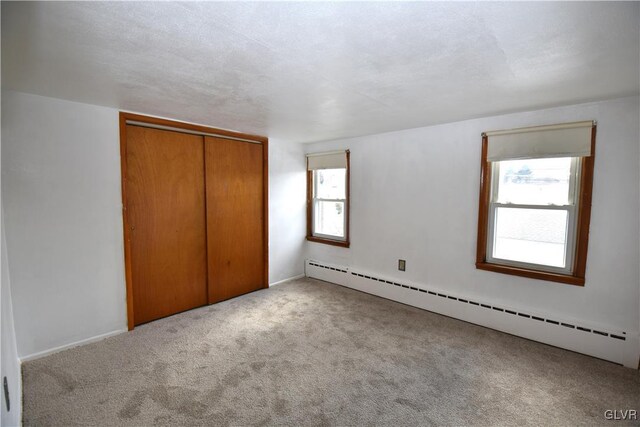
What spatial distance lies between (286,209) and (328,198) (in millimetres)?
668

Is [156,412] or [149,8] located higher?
[149,8]

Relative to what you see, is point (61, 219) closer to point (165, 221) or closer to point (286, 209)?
point (165, 221)

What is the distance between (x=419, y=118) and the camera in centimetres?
306

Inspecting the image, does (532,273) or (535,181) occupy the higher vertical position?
(535,181)

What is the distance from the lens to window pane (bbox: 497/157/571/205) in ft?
8.80

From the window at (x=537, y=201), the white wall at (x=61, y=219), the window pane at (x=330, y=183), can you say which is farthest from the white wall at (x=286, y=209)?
the window at (x=537, y=201)

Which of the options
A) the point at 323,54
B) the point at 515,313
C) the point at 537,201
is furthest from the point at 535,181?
the point at 323,54

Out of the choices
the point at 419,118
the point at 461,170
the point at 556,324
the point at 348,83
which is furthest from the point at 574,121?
the point at 348,83

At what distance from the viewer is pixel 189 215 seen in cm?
339

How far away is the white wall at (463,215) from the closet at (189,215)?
44.0 inches

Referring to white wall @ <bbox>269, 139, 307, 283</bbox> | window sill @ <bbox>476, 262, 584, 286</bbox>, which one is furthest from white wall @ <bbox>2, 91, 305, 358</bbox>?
window sill @ <bbox>476, 262, 584, 286</bbox>

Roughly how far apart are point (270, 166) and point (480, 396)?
11.2ft

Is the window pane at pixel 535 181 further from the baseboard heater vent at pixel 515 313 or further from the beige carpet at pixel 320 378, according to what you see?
the beige carpet at pixel 320 378

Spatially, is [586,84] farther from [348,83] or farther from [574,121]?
[348,83]
